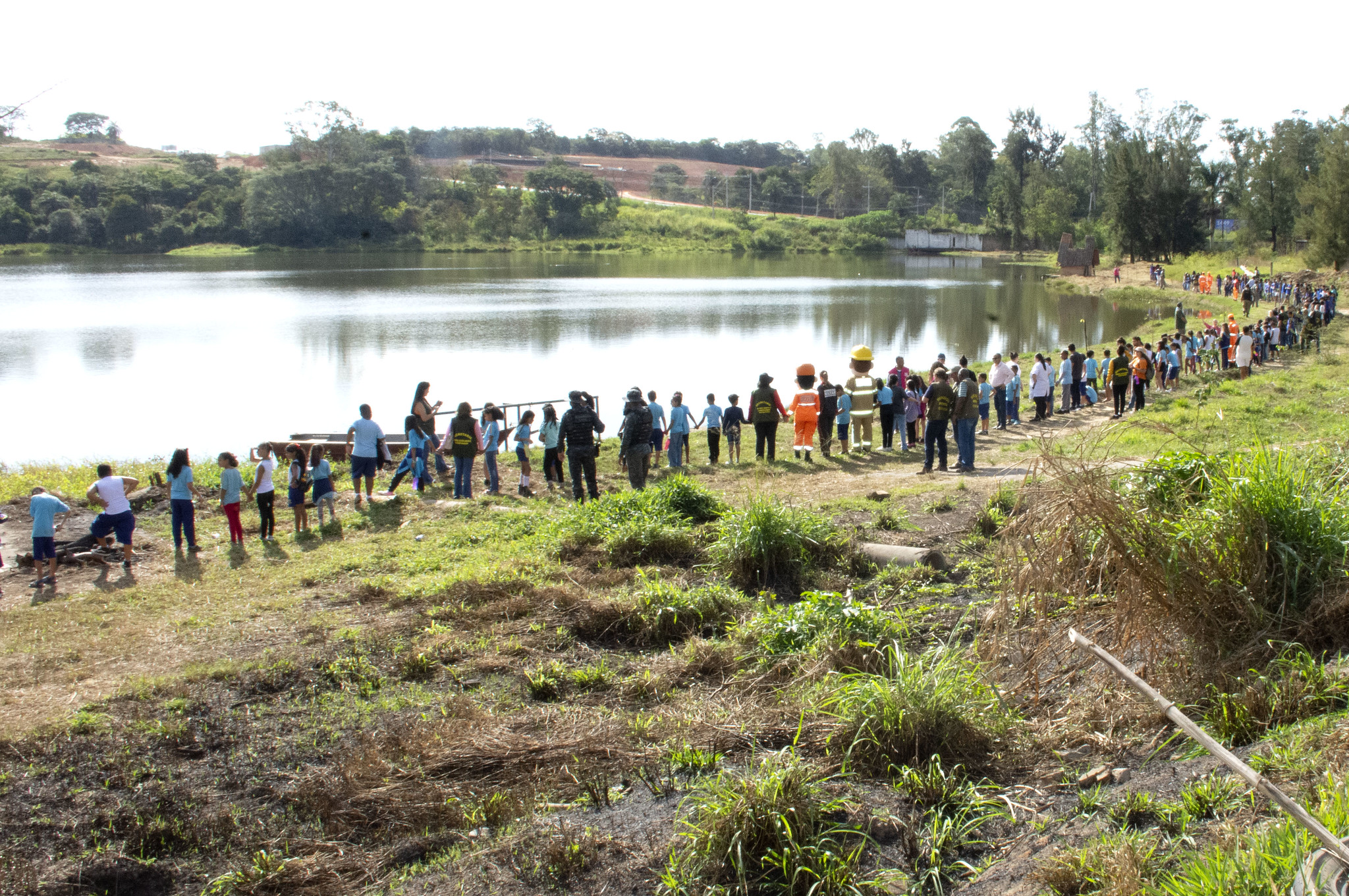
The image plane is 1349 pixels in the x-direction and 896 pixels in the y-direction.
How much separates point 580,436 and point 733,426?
426 cm

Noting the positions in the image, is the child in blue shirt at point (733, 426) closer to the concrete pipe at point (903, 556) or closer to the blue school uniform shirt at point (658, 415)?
the blue school uniform shirt at point (658, 415)

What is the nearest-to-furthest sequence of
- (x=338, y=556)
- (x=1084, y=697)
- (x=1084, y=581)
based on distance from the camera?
(x=1084, y=697), (x=1084, y=581), (x=338, y=556)

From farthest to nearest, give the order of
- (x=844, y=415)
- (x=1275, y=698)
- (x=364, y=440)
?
1. (x=844, y=415)
2. (x=364, y=440)
3. (x=1275, y=698)

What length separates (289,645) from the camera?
7105 mm

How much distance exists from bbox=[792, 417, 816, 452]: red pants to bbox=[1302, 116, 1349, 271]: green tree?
133 ft

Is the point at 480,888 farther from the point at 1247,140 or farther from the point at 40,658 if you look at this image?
the point at 1247,140

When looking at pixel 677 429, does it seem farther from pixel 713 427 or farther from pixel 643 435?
pixel 643 435

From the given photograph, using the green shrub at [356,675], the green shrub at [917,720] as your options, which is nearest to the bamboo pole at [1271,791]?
the green shrub at [917,720]

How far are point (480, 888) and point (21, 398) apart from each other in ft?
88.1

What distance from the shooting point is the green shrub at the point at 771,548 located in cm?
812

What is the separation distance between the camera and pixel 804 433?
15086mm

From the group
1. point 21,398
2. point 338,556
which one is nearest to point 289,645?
point 338,556

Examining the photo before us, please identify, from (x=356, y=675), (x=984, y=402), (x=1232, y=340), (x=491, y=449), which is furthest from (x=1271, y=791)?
(x=1232, y=340)

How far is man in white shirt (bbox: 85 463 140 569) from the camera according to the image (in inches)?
388
